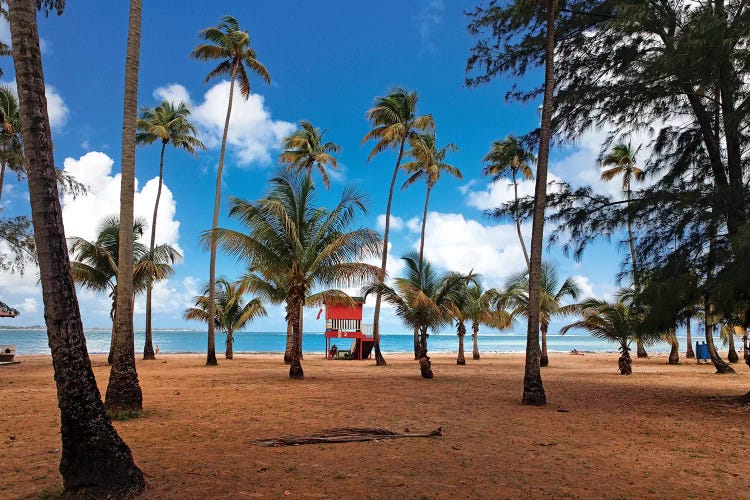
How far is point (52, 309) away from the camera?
167 inches

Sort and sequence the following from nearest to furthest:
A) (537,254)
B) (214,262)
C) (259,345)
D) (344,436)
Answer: (344,436) < (537,254) < (214,262) < (259,345)

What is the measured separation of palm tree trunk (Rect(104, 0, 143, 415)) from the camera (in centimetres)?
871

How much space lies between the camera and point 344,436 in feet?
22.3

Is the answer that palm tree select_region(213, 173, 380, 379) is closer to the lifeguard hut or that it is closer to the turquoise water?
the lifeguard hut

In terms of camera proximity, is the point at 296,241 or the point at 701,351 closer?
the point at 296,241

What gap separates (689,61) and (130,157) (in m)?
11.7

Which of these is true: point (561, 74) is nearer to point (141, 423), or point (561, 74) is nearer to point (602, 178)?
point (141, 423)

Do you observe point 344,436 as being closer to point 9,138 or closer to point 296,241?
point 296,241

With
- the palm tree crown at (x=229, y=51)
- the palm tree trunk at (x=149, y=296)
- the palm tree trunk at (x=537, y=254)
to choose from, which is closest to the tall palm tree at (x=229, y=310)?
the palm tree trunk at (x=149, y=296)

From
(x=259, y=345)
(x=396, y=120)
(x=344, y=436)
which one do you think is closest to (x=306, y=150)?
(x=396, y=120)

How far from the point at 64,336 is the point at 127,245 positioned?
5211mm

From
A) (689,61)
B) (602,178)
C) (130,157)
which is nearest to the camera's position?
(130,157)

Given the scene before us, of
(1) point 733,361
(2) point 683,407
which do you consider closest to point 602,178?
(1) point 733,361

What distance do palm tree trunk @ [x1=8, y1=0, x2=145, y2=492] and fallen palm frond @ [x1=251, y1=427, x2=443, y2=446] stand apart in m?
2.23
